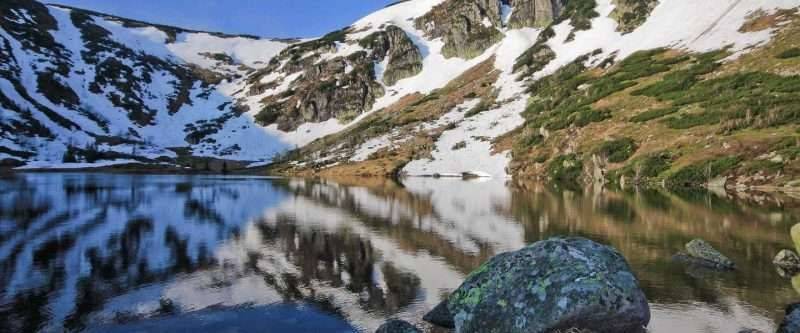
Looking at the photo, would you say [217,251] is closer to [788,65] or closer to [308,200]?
[308,200]

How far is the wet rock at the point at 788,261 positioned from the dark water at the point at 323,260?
0.53m

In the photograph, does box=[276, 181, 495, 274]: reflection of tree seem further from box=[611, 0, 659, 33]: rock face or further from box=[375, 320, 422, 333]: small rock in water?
box=[611, 0, 659, 33]: rock face

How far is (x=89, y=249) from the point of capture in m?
26.8

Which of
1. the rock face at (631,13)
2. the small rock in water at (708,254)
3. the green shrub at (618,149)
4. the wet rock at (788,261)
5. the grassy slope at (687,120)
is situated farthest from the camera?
the rock face at (631,13)

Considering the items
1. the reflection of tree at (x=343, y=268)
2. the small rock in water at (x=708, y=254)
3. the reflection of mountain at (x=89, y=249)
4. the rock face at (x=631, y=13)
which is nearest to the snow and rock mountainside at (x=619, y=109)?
the rock face at (x=631, y=13)

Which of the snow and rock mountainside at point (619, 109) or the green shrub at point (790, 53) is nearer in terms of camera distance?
the snow and rock mountainside at point (619, 109)

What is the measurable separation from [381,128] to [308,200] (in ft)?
343

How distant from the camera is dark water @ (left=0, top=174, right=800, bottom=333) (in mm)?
16234

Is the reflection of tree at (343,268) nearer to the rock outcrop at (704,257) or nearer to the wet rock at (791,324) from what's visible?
the wet rock at (791,324)

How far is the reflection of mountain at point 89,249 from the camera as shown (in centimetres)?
1712

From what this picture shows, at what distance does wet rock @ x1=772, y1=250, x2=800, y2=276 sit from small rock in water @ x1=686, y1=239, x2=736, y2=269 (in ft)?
5.59

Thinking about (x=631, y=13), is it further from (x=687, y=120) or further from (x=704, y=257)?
(x=704, y=257)

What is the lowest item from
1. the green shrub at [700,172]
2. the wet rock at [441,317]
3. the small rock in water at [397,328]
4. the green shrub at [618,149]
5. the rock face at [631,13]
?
the wet rock at [441,317]

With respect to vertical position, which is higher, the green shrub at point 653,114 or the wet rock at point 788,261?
the green shrub at point 653,114
